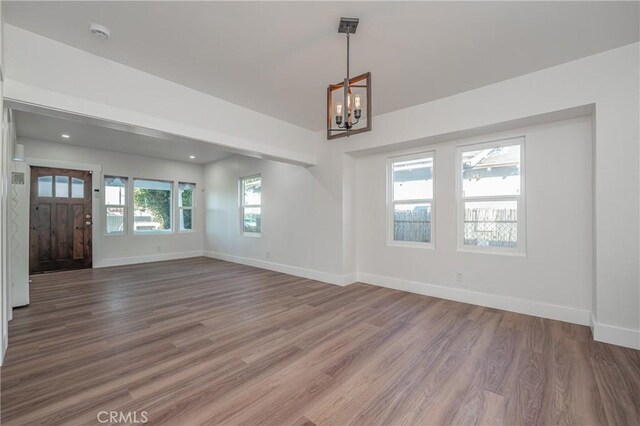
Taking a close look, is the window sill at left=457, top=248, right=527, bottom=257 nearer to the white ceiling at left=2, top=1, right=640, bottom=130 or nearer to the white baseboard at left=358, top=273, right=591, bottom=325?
the white baseboard at left=358, top=273, right=591, bottom=325

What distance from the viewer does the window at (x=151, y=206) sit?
7.09 meters

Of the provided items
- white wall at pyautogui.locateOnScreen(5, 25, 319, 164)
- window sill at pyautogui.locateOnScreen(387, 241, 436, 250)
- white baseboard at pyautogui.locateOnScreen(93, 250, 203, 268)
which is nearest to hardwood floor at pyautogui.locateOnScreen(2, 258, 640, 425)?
window sill at pyautogui.locateOnScreen(387, 241, 436, 250)

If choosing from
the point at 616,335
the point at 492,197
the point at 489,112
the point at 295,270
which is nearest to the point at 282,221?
the point at 295,270

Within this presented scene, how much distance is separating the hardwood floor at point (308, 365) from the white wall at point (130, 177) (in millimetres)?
2925

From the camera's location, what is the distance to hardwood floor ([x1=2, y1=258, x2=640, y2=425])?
68.0 inches

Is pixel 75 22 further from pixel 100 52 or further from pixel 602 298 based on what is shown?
pixel 602 298

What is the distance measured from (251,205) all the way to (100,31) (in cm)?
467

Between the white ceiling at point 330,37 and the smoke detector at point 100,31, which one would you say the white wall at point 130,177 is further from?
the smoke detector at point 100,31

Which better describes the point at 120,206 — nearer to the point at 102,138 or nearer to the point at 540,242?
the point at 102,138

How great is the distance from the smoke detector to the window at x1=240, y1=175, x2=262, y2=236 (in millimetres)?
4221

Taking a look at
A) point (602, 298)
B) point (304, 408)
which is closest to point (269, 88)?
point (304, 408)

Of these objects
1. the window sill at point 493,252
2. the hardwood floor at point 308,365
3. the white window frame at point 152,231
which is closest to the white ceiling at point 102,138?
the white window frame at point 152,231

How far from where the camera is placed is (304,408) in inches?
69.2

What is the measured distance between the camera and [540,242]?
3322 mm
